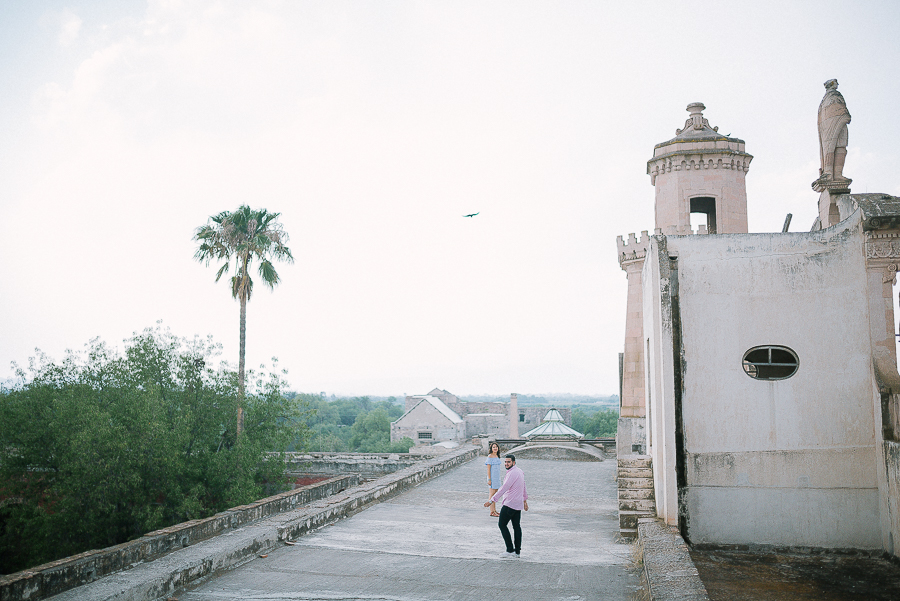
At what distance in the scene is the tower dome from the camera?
19.8 m

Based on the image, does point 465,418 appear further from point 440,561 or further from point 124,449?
point 440,561

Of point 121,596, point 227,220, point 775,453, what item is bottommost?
point 121,596

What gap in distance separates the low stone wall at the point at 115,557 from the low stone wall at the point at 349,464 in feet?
41.1

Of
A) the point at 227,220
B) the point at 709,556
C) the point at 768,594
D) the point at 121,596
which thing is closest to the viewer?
the point at 121,596

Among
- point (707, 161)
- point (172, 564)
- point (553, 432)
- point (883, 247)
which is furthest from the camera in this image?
point (553, 432)

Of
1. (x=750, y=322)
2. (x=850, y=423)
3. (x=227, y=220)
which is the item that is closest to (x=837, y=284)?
(x=750, y=322)

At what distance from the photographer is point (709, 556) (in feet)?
28.6

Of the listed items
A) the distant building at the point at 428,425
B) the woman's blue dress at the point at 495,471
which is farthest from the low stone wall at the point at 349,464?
the distant building at the point at 428,425

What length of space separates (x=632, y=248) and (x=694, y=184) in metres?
3.25

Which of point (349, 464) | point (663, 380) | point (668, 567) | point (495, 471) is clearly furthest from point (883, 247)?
point (349, 464)

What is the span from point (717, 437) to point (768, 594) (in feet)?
8.32

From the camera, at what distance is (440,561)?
766 centimetres

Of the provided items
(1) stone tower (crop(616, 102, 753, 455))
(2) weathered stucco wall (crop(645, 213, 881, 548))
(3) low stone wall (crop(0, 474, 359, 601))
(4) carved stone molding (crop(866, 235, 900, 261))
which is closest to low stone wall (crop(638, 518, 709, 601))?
(2) weathered stucco wall (crop(645, 213, 881, 548))

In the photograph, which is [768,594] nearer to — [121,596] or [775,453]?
[775,453]
